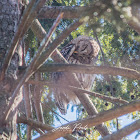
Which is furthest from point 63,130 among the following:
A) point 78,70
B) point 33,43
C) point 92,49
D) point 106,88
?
point 92,49

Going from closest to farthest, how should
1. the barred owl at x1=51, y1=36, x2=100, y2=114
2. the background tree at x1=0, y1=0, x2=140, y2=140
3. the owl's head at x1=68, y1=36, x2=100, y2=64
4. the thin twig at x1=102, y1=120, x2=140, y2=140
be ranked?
the background tree at x1=0, y1=0, x2=140, y2=140 → the thin twig at x1=102, y1=120, x2=140, y2=140 → the barred owl at x1=51, y1=36, x2=100, y2=114 → the owl's head at x1=68, y1=36, x2=100, y2=64

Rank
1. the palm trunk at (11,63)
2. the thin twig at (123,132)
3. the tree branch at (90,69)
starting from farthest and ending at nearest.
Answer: the tree branch at (90,69)
the palm trunk at (11,63)
the thin twig at (123,132)

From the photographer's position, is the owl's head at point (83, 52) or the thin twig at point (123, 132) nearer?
the thin twig at point (123, 132)

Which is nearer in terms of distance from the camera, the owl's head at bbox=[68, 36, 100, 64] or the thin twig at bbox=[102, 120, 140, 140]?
the thin twig at bbox=[102, 120, 140, 140]

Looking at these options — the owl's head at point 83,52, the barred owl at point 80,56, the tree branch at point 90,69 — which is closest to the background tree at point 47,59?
the tree branch at point 90,69

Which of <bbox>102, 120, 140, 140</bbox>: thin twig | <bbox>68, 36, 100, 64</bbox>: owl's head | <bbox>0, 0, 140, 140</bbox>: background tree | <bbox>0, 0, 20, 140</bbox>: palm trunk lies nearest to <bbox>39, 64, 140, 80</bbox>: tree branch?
<bbox>0, 0, 140, 140</bbox>: background tree

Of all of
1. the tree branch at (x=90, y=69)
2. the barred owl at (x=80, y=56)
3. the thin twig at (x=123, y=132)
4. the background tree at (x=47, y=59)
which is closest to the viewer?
the background tree at (x=47, y=59)

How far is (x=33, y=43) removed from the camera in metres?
3.83

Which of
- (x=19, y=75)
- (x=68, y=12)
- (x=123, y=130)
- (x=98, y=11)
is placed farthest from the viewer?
(x=68, y=12)

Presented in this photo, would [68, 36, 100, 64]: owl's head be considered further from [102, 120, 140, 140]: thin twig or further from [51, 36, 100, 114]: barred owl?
[102, 120, 140, 140]: thin twig

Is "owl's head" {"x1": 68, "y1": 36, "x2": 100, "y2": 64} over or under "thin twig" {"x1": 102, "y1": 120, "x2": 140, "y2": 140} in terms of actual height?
over

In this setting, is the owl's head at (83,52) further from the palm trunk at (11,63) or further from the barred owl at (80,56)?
the palm trunk at (11,63)

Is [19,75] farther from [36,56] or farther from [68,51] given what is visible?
[68,51]

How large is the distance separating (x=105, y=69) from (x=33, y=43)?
1.95 metres
